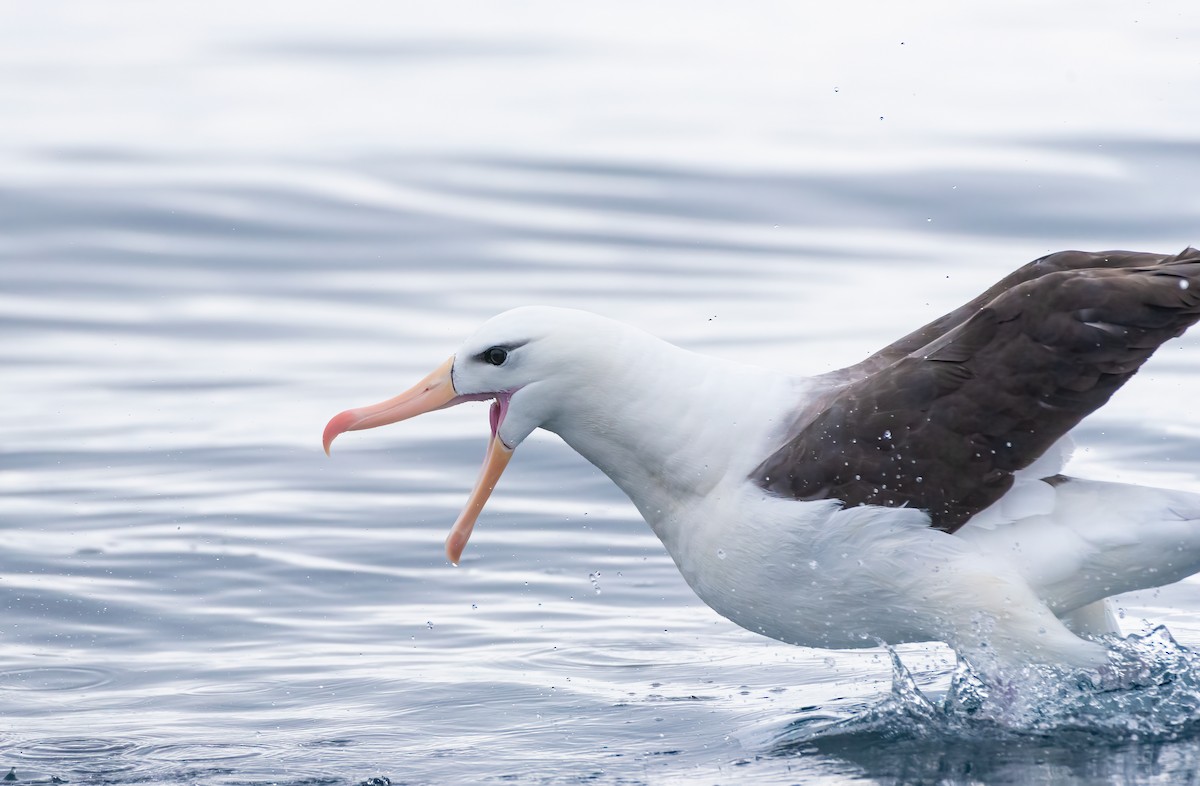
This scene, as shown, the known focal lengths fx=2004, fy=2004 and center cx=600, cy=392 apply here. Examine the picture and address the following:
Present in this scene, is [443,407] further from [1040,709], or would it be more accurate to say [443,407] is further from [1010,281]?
[1040,709]

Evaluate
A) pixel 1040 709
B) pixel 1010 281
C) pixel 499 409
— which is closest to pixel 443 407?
pixel 499 409

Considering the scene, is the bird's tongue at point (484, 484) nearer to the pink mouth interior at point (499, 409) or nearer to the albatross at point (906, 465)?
the pink mouth interior at point (499, 409)

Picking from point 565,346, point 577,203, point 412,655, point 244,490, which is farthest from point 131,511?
point 577,203

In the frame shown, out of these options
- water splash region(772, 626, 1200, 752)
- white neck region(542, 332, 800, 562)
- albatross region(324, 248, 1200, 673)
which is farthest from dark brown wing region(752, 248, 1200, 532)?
water splash region(772, 626, 1200, 752)

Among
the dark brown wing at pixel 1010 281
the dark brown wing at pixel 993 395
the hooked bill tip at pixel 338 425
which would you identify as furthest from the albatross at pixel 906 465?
the hooked bill tip at pixel 338 425

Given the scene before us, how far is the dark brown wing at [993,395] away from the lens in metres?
5.59

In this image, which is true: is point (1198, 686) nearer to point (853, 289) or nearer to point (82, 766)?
point (82, 766)

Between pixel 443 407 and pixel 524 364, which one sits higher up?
pixel 524 364

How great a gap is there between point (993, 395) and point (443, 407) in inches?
65.0

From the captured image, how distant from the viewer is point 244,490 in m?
9.62

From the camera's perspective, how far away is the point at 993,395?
18.4ft

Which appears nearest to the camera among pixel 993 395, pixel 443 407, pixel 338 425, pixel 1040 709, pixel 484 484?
pixel 993 395

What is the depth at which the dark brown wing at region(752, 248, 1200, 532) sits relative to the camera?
5586mm

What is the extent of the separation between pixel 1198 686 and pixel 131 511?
515 cm
